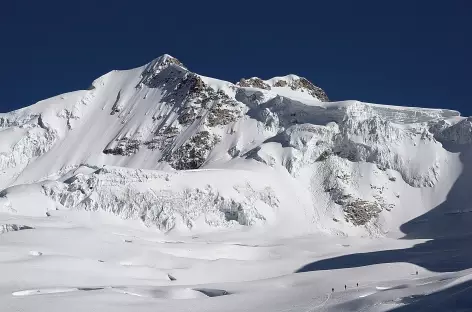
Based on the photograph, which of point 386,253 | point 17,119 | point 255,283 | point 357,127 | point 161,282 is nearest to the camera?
point 255,283

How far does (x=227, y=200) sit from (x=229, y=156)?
18.6 meters

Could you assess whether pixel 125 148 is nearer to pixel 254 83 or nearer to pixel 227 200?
pixel 254 83

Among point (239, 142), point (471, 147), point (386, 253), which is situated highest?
point (239, 142)

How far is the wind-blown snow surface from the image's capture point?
28.8 metres

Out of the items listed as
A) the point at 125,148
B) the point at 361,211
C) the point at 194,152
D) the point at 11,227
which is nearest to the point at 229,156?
the point at 194,152

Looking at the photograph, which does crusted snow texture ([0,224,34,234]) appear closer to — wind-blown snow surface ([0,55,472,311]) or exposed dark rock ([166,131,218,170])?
wind-blown snow surface ([0,55,472,311])

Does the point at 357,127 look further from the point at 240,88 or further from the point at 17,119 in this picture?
the point at 17,119

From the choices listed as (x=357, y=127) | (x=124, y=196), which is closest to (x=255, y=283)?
(x=124, y=196)

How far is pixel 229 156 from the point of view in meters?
81.1

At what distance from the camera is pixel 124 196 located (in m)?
60.2

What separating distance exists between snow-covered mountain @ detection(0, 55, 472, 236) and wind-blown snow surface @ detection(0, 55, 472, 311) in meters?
0.22

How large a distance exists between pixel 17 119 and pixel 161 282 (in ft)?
251

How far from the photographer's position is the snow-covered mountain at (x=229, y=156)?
61688 mm

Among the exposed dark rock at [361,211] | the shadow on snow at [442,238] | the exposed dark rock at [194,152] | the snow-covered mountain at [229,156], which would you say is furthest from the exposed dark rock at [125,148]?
the shadow on snow at [442,238]
